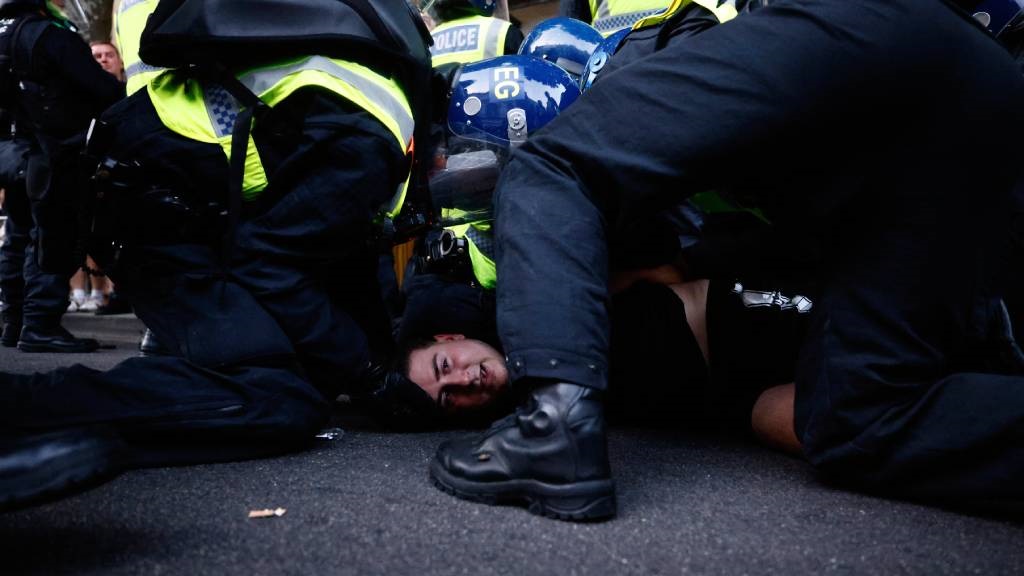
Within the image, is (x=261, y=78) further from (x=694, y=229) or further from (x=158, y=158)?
(x=694, y=229)

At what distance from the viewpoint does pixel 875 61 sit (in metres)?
1.09

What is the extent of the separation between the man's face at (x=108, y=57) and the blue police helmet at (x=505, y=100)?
301 cm

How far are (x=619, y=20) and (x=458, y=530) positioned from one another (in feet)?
7.20

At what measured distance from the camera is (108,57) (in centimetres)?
423

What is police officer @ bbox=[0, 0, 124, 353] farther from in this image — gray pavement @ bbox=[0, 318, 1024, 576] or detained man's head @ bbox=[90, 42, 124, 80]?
gray pavement @ bbox=[0, 318, 1024, 576]

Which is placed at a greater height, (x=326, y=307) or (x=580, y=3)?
(x=580, y=3)

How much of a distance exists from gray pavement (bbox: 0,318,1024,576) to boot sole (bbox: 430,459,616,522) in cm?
2

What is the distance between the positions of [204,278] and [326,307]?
0.27m

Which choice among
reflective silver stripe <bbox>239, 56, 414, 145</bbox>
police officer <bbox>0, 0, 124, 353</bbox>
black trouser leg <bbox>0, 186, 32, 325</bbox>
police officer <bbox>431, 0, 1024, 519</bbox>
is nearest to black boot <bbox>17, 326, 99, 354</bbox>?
police officer <bbox>0, 0, 124, 353</bbox>

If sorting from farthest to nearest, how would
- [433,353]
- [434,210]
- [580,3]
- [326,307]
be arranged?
[580,3]
[434,210]
[433,353]
[326,307]

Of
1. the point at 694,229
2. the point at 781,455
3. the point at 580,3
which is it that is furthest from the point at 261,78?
the point at 580,3

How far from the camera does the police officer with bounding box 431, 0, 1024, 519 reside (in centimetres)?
109

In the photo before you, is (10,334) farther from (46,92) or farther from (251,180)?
(251,180)

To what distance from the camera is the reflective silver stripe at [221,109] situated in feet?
5.28
